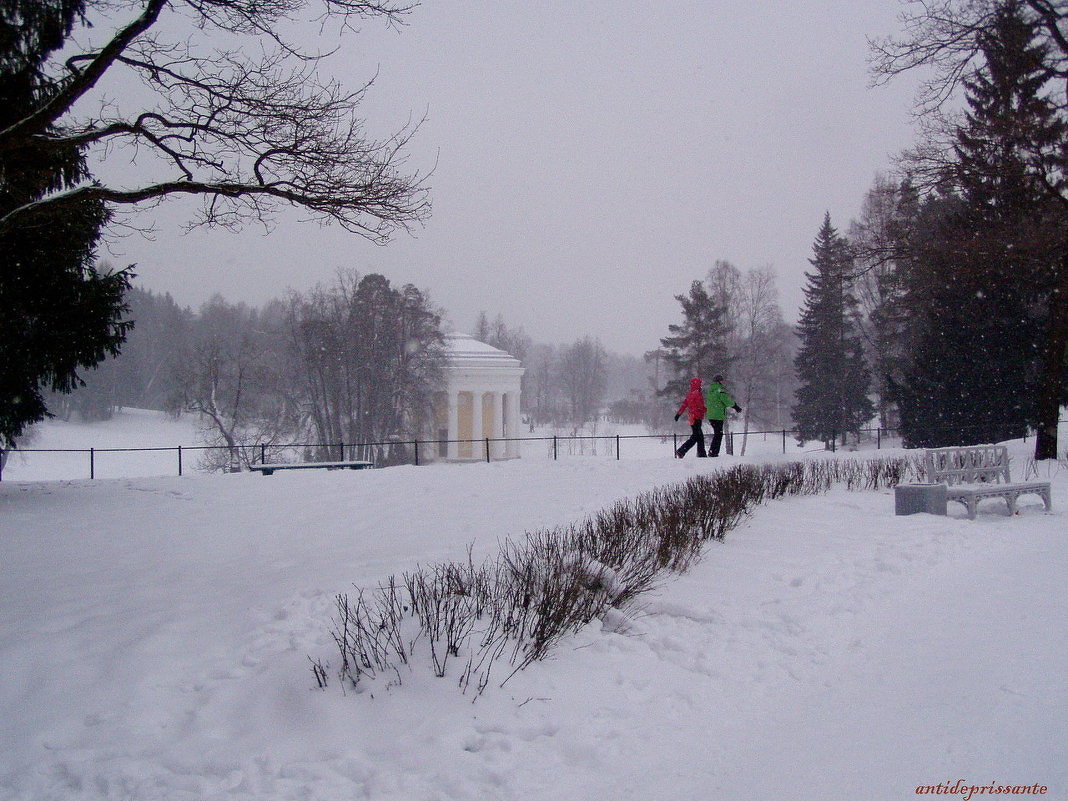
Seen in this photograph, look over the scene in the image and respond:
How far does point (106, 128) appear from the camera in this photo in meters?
6.93

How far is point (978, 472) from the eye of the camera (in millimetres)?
11234

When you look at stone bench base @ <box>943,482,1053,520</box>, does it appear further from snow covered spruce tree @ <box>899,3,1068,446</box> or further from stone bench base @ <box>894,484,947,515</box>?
snow covered spruce tree @ <box>899,3,1068,446</box>

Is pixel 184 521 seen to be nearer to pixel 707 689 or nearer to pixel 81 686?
pixel 81 686

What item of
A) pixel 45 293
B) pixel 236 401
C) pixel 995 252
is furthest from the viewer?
pixel 236 401

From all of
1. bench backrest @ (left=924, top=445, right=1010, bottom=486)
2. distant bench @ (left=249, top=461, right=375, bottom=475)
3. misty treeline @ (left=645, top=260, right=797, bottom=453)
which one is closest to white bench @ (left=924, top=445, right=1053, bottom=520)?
bench backrest @ (left=924, top=445, right=1010, bottom=486)

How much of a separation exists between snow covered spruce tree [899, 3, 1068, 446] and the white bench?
6.89m

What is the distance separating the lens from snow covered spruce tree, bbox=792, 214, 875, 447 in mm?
39688

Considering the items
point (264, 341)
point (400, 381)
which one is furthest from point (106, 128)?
point (264, 341)

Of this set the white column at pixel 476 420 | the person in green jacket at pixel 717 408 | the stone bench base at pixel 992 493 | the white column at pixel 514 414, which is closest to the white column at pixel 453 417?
the white column at pixel 476 420

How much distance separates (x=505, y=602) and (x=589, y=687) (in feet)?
3.30

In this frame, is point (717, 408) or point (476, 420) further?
point (476, 420)

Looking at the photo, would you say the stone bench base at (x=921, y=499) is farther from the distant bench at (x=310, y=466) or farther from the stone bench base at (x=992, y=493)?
the distant bench at (x=310, y=466)

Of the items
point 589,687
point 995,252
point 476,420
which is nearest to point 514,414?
point 476,420

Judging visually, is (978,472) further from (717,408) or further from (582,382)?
(582,382)
